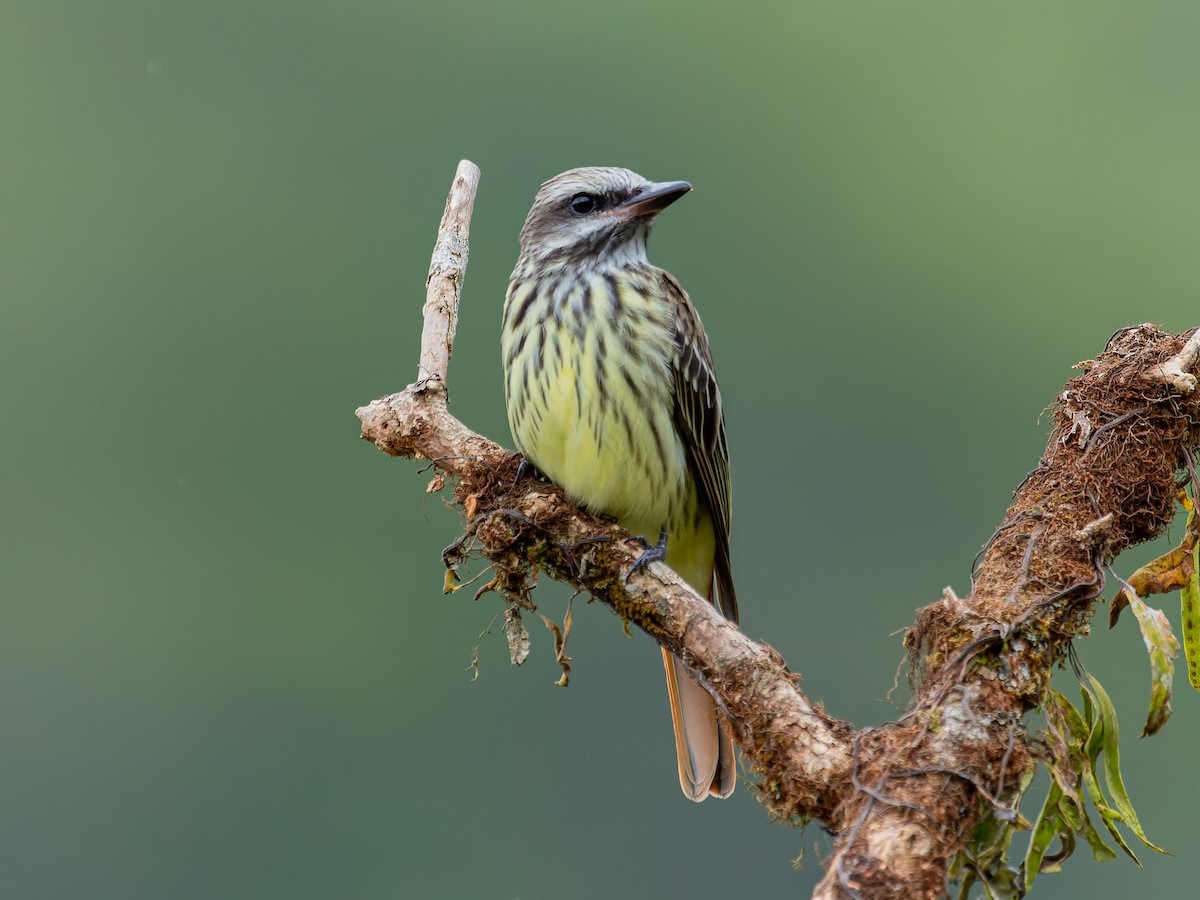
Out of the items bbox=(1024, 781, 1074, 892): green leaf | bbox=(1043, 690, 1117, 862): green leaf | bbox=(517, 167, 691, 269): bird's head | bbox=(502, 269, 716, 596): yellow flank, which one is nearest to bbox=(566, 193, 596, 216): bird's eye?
bbox=(517, 167, 691, 269): bird's head

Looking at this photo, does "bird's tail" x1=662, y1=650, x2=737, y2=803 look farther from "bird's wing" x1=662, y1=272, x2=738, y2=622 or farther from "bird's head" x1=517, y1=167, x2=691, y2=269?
"bird's head" x1=517, y1=167, x2=691, y2=269

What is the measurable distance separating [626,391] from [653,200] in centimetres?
80

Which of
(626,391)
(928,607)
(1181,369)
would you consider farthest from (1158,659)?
(626,391)

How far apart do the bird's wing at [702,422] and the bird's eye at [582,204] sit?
39cm

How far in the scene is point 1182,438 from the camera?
4293mm

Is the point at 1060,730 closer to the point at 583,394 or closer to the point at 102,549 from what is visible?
the point at 583,394

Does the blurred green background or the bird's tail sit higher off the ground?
the blurred green background

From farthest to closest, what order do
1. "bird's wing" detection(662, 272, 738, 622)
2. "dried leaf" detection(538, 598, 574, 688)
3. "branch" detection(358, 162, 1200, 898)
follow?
"bird's wing" detection(662, 272, 738, 622) < "dried leaf" detection(538, 598, 574, 688) < "branch" detection(358, 162, 1200, 898)

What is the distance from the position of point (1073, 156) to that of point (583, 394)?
67.8 ft

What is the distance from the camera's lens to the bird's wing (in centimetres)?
543

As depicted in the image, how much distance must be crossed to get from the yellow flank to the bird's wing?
0.04 m

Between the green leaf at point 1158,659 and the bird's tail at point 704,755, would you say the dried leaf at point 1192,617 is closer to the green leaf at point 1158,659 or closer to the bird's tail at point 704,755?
the green leaf at point 1158,659

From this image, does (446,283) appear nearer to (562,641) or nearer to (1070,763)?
(562,641)

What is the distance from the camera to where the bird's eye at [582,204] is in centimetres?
579
